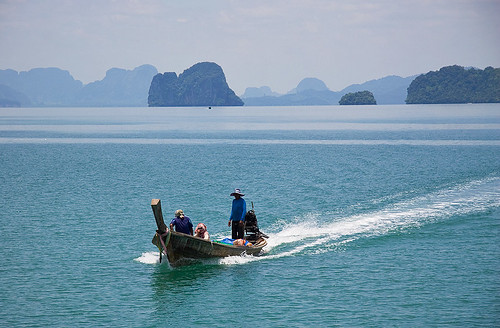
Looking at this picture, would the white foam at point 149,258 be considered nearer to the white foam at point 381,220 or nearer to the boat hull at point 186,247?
the boat hull at point 186,247

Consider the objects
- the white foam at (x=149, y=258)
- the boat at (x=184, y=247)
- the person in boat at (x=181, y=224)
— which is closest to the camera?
the boat at (x=184, y=247)

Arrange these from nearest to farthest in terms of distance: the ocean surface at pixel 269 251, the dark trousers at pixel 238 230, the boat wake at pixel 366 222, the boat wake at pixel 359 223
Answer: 1. the ocean surface at pixel 269 251
2. the dark trousers at pixel 238 230
3. the boat wake at pixel 359 223
4. the boat wake at pixel 366 222

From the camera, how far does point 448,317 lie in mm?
20234

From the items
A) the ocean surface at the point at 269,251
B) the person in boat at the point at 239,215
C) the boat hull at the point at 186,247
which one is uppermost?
the person in boat at the point at 239,215

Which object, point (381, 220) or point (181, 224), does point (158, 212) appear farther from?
point (381, 220)

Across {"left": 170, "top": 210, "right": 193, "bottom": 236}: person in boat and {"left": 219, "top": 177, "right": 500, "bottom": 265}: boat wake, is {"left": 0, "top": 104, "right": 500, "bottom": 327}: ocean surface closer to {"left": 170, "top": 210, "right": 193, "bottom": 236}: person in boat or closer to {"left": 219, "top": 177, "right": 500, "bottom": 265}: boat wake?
{"left": 219, "top": 177, "right": 500, "bottom": 265}: boat wake

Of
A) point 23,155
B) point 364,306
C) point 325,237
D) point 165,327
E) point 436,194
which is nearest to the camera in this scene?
point 165,327

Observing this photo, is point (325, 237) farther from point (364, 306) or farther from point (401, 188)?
point (401, 188)

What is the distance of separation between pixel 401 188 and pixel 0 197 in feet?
101

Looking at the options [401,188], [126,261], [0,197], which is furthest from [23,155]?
[126,261]

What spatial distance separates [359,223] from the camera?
1368 inches

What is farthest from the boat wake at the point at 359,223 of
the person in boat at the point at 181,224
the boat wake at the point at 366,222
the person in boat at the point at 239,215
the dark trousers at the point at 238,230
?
the person in boat at the point at 181,224

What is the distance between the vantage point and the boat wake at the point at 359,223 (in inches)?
1139

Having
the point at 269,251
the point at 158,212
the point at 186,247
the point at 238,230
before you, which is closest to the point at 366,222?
the point at 269,251
